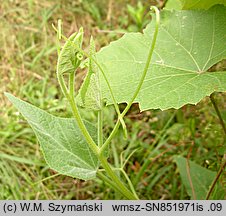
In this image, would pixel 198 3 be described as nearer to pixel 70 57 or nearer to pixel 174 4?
pixel 174 4

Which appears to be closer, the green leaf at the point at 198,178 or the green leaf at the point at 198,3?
the green leaf at the point at 198,3

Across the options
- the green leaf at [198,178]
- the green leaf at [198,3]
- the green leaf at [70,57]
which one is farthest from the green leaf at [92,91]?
the green leaf at [198,178]

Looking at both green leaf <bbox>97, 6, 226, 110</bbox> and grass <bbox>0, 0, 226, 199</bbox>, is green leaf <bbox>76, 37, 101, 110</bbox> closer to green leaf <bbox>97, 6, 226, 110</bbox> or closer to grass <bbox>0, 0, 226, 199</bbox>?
green leaf <bbox>97, 6, 226, 110</bbox>

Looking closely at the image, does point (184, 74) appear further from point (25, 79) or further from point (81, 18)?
point (81, 18)

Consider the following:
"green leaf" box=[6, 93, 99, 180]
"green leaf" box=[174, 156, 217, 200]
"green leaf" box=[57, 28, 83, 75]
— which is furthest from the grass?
"green leaf" box=[57, 28, 83, 75]

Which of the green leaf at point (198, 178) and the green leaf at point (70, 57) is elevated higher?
the green leaf at point (70, 57)

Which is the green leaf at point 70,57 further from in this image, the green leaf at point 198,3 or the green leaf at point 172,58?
the green leaf at point 198,3

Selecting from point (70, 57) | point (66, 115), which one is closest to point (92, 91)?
point (70, 57)
